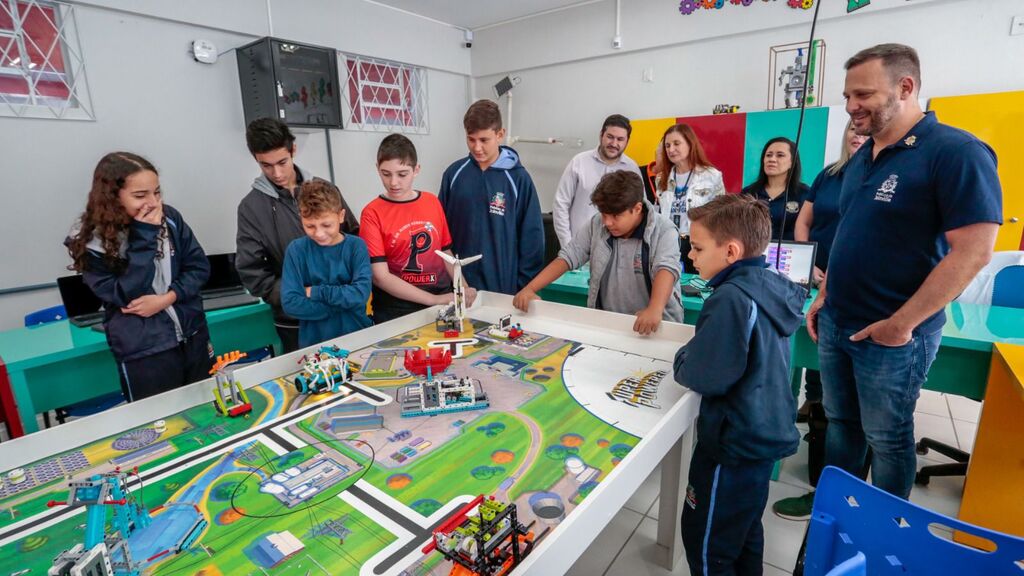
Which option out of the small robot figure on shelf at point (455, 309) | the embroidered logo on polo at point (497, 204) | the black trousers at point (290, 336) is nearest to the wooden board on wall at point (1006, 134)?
the embroidered logo on polo at point (497, 204)

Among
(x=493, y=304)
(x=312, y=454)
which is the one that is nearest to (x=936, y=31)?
(x=493, y=304)

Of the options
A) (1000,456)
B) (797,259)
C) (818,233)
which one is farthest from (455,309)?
(1000,456)

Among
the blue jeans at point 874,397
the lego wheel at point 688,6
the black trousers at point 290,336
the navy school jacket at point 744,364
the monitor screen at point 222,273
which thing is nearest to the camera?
the navy school jacket at point 744,364

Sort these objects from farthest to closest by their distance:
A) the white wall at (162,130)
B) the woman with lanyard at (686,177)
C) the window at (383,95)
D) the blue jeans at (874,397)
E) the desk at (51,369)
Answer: the window at (383,95) → the woman with lanyard at (686,177) → the white wall at (162,130) → the desk at (51,369) → the blue jeans at (874,397)

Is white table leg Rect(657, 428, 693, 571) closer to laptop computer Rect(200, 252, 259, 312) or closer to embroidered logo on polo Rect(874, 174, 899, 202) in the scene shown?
embroidered logo on polo Rect(874, 174, 899, 202)

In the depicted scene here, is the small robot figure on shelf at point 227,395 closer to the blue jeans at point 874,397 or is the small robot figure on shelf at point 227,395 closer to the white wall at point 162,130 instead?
the blue jeans at point 874,397

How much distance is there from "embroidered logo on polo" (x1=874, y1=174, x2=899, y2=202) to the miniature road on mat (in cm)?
73

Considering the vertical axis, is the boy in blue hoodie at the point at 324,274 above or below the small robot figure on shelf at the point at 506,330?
above

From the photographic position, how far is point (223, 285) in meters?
2.68

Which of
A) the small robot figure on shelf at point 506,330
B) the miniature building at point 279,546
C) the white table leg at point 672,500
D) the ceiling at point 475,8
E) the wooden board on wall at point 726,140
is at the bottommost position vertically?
the white table leg at point 672,500

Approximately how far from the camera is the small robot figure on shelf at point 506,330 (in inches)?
63.7

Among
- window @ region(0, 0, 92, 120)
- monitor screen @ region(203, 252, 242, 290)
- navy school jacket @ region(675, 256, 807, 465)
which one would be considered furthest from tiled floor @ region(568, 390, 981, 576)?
window @ region(0, 0, 92, 120)

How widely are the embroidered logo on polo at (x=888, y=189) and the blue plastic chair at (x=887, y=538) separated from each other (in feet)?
2.92

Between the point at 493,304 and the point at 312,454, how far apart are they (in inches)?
43.1
